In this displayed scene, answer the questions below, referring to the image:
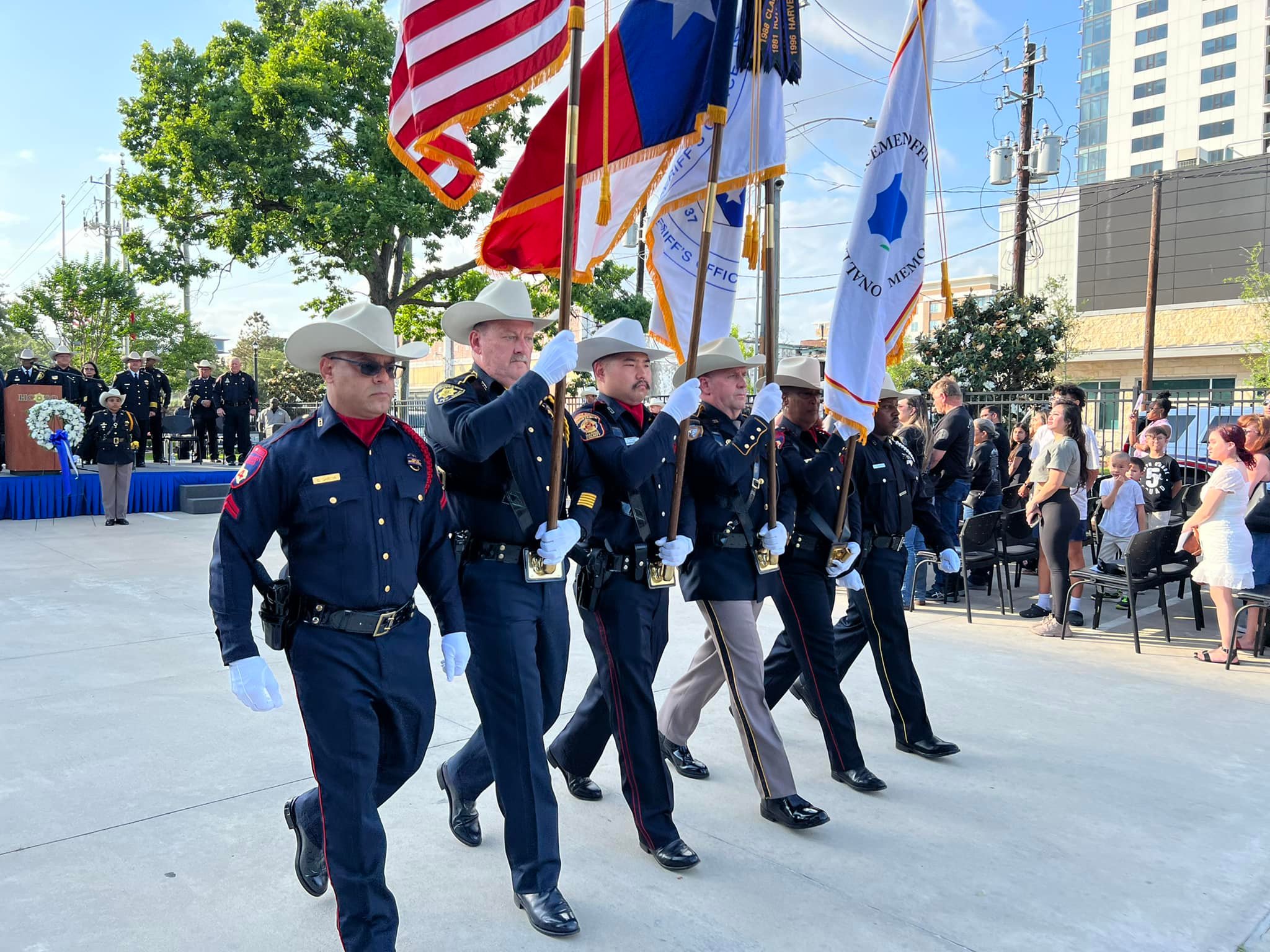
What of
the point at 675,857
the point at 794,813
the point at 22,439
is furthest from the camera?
the point at 22,439

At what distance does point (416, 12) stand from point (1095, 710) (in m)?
5.39

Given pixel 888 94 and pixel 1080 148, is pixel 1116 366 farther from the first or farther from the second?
pixel 888 94

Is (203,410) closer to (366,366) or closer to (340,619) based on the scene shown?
(366,366)

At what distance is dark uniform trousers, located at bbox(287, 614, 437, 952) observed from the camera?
279 cm

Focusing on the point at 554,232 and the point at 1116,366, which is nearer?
the point at 554,232

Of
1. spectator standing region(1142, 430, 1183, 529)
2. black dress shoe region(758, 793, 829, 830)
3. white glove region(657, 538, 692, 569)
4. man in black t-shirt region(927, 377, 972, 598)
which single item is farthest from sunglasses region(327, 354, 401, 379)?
spectator standing region(1142, 430, 1183, 529)

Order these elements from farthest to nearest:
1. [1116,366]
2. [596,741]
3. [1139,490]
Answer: [1116,366], [1139,490], [596,741]

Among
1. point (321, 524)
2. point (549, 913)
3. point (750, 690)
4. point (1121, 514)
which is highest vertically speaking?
point (321, 524)

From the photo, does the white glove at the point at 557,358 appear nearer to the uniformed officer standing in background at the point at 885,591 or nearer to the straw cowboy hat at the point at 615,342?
the straw cowboy hat at the point at 615,342

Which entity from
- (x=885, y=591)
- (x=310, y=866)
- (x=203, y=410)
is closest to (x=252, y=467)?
(x=310, y=866)

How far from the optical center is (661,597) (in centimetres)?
394

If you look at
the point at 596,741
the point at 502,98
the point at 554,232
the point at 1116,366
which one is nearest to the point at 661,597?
the point at 596,741

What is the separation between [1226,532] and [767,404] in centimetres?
477

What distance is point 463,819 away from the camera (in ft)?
12.8
